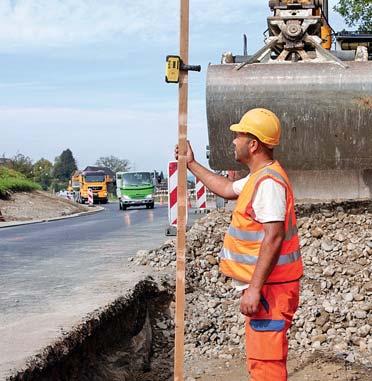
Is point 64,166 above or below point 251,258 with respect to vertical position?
below

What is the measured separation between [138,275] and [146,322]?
0.85m

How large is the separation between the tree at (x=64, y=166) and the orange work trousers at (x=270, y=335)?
102 metres

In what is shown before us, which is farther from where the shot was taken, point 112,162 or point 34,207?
point 112,162

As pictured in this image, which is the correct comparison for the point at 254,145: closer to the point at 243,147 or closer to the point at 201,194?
the point at 243,147

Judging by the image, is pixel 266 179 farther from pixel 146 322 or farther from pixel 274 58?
pixel 274 58

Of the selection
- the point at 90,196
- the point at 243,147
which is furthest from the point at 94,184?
the point at 243,147

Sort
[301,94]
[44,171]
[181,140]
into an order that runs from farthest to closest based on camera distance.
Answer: [44,171], [301,94], [181,140]

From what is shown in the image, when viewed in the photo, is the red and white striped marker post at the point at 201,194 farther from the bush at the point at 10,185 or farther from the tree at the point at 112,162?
the tree at the point at 112,162

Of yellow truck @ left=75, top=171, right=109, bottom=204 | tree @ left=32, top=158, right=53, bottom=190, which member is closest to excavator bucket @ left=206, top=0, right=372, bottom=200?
yellow truck @ left=75, top=171, right=109, bottom=204

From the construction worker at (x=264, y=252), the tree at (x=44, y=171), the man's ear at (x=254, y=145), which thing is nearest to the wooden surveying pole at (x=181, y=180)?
the construction worker at (x=264, y=252)

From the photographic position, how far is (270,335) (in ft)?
11.0

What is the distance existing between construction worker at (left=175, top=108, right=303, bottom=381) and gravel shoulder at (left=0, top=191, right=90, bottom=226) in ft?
77.4

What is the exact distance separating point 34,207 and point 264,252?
93.3 ft

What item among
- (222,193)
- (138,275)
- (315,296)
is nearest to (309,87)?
(315,296)
